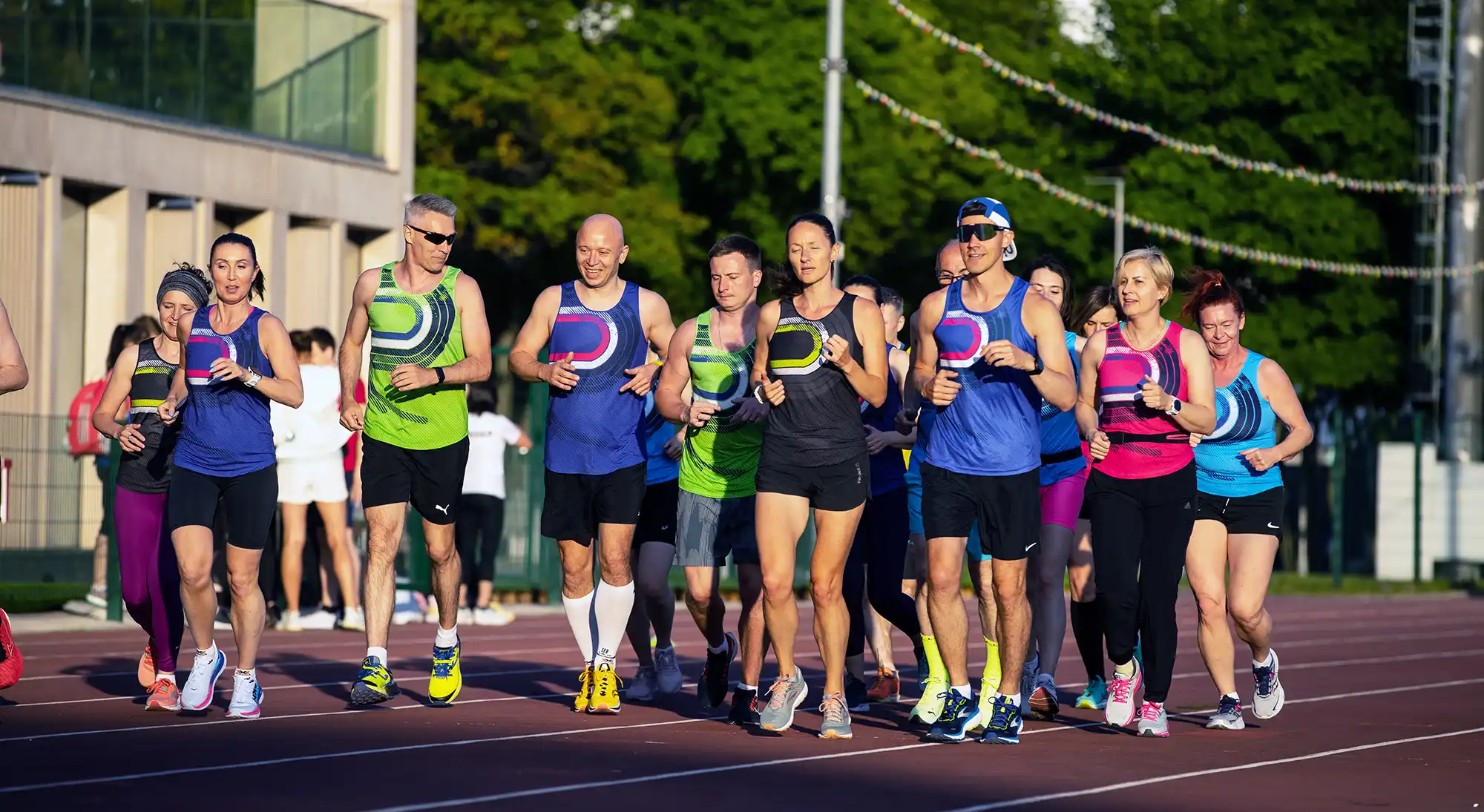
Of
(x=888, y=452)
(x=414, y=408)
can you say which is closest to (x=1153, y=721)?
(x=888, y=452)

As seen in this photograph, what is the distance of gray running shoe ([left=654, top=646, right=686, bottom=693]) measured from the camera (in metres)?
13.5

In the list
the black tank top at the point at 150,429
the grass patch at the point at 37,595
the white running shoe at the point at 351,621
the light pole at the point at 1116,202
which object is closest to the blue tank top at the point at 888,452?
the black tank top at the point at 150,429

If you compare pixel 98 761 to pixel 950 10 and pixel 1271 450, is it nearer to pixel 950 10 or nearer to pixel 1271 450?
pixel 1271 450

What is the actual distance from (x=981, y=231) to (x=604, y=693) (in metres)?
3.03

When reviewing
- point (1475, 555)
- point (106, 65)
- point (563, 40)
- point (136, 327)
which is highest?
point (563, 40)

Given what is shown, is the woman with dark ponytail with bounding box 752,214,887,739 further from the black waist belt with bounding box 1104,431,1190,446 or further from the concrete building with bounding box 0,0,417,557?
the concrete building with bounding box 0,0,417,557

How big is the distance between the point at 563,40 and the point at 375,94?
44.1ft

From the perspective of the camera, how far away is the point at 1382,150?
48.6 meters

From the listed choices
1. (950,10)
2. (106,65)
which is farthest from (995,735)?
(950,10)

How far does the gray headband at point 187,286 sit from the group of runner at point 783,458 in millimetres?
32

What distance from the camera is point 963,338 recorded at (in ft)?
37.1

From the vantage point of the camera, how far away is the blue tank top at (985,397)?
1130 centimetres

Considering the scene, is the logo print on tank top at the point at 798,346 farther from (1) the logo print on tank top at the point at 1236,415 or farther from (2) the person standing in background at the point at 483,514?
(2) the person standing in background at the point at 483,514

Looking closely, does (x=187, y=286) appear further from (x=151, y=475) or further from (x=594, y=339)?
(x=594, y=339)
